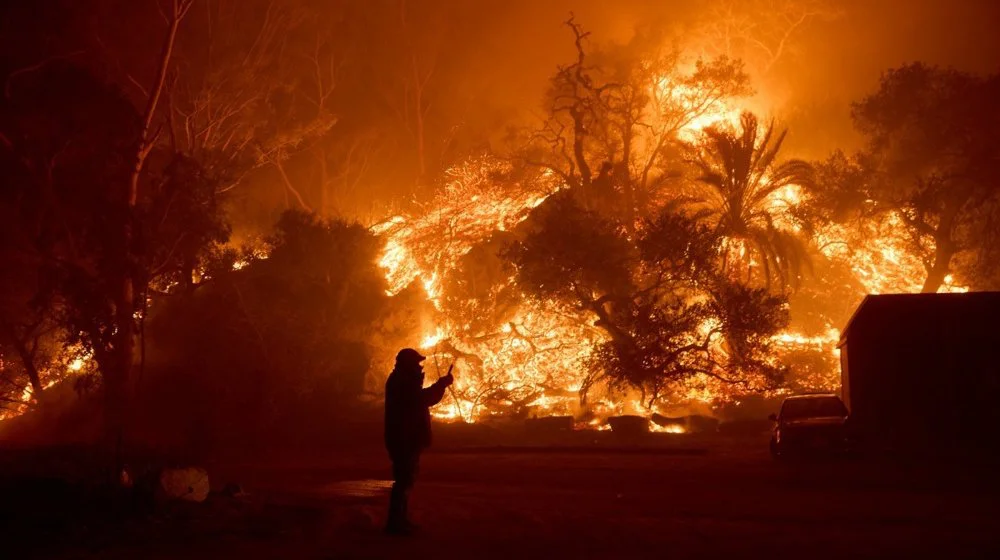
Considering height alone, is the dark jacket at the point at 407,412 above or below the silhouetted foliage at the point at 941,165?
below

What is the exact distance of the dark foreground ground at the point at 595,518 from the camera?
8.80 meters

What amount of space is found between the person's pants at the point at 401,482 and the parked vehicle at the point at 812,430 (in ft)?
37.3

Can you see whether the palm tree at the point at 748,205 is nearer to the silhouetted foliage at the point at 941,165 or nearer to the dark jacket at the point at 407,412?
the silhouetted foliage at the point at 941,165

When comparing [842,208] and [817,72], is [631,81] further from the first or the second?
[817,72]

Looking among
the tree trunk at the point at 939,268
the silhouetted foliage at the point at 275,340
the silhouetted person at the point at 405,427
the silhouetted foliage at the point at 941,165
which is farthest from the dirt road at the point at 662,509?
the silhouetted foliage at the point at 941,165

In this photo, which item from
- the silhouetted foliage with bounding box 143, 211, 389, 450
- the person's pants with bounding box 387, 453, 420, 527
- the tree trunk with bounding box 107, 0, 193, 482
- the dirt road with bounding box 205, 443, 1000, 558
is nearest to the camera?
the dirt road with bounding box 205, 443, 1000, 558

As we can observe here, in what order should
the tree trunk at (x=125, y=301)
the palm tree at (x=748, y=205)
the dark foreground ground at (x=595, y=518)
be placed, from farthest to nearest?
the palm tree at (x=748, y=205) < the tree trunk at (x=125, y=301) < the dark foreground ground at (x=595, y=518)

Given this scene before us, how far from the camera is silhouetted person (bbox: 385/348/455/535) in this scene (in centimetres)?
929

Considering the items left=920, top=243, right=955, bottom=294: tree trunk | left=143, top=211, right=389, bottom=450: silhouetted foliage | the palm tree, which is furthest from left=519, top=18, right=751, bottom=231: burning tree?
left=920, top=243, right=955, bottom=294: tree trunk

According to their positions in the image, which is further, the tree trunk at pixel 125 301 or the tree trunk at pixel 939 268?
the tree trunk at pixel 939 268

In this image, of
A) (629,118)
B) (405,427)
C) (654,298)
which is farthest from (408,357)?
(629,118)

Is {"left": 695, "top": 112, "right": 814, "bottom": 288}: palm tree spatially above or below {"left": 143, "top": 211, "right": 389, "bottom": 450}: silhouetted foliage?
above

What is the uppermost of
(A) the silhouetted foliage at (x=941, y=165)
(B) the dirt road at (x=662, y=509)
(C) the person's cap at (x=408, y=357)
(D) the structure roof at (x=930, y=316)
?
(A) the silhouetted foliage at (x=941, y=165)

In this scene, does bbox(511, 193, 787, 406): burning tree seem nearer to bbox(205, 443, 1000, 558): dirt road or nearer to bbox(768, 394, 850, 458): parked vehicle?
bbox(205, 443, 1000, 558): dirt road
